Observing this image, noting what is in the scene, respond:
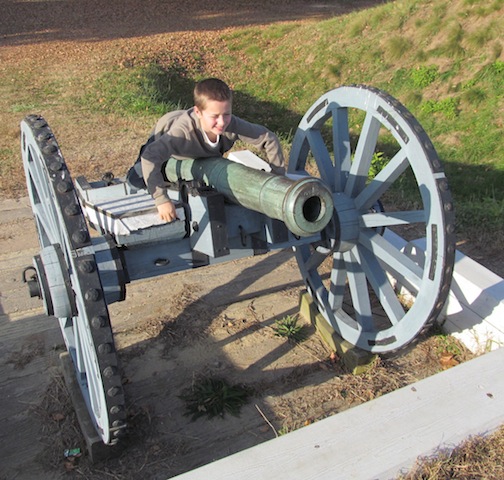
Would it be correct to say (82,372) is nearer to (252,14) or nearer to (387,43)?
(387,43)

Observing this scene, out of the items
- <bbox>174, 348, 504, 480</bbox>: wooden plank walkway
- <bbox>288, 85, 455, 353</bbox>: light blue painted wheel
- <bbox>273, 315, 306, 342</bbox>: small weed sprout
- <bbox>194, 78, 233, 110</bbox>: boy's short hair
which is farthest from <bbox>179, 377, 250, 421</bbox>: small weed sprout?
<bbox>194, 78, 233, 110</bbox>: boy's short hair

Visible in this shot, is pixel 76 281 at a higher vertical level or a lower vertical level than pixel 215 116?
lower

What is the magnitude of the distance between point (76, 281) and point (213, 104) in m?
1.10

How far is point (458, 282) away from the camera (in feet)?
11.7

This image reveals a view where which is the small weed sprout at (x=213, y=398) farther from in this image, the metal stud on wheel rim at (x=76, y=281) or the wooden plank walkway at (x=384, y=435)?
the wooden plank walkway at (x=384, y=435)

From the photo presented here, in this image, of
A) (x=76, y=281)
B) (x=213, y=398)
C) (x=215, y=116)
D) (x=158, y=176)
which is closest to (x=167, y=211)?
(x=158, y=176)

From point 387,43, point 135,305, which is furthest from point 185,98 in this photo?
point 135,305

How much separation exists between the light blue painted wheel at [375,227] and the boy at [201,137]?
0.40 meters

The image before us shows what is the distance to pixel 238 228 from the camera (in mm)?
2959

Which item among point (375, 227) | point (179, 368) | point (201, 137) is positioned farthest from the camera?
point (179, 368)

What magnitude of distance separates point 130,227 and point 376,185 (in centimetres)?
130

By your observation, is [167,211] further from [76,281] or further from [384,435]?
[384,435]

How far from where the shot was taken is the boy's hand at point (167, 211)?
9.30 feet

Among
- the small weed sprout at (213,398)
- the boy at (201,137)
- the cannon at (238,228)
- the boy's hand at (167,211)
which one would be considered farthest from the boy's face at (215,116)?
the small weed sprout at (213,398)
